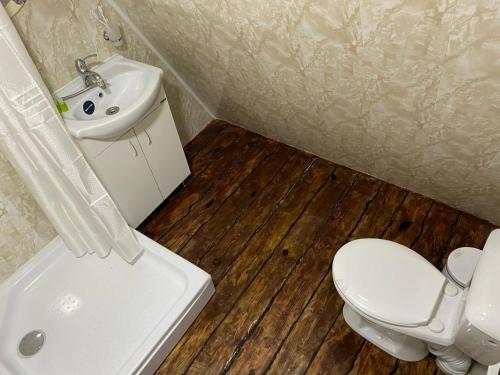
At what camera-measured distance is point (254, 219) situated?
2.23 metres

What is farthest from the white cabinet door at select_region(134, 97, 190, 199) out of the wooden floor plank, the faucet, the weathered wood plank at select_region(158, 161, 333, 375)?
the weathered wood plank at select_region(158, 161, 333, 375)

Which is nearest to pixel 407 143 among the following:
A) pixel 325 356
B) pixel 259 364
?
pixel 325 356

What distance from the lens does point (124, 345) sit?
178cm

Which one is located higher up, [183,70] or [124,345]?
[183,70]

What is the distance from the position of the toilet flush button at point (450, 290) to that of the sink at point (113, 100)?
1454 mm

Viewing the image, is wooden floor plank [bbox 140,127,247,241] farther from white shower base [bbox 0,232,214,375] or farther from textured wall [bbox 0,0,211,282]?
textured wall [bbox 0,0,211,282]

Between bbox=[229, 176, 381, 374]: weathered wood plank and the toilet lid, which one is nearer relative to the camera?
the toilet lid

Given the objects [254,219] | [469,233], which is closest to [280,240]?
[254,219]

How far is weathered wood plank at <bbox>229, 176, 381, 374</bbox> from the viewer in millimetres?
1736

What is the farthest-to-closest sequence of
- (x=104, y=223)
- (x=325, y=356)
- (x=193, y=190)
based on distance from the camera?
(x=193, y=190)
(x=104, y=223)
(x=325, y=356)

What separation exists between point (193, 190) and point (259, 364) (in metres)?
1.15

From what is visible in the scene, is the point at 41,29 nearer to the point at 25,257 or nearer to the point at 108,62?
the point at 108,62

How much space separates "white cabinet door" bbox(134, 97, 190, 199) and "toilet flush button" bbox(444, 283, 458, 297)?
152 cm

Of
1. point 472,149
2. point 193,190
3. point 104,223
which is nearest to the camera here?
point 472,149
